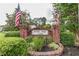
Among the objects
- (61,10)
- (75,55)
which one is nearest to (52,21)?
(61,10)

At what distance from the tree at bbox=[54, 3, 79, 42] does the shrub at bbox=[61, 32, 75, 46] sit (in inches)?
1.2

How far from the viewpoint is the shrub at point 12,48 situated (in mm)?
3141

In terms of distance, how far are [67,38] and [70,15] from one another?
0.56 ft

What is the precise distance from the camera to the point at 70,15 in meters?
3.16

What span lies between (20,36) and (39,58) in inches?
8.4

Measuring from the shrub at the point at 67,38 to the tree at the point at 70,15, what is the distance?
3 cm

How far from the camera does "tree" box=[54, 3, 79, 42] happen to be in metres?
3.15

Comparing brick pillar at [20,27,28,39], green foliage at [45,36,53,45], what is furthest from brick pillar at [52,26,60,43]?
brick pillar at [20,27,28,39]

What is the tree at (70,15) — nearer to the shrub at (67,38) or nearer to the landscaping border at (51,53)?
the shrub at (67,38)

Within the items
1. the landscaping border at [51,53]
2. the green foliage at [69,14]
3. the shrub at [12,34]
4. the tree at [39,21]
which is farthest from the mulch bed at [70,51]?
the shrub at [12,34]

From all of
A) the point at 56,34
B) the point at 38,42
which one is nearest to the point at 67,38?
the point at 56,34

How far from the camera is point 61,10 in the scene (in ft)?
10.4

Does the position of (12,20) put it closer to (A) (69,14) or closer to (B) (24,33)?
(B) (24,33)

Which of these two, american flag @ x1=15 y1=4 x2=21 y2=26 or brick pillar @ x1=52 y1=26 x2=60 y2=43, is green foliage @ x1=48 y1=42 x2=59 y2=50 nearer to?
brick pillar @ x1=52 y1=26 x2=60 y2=43
